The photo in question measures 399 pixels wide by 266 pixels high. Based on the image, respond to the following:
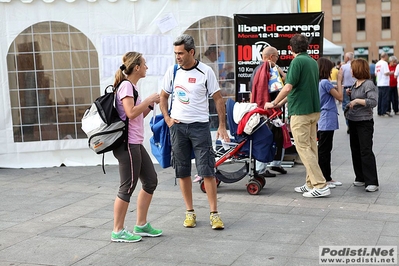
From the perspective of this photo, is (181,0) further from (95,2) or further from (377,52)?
(377,52)

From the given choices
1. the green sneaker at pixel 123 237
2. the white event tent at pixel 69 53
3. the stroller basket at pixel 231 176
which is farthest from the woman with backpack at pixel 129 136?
the white event tent at pixel 69 53

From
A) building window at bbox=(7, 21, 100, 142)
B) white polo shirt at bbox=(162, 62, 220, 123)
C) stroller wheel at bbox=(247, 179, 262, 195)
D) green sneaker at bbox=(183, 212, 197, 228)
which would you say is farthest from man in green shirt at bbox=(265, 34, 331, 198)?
building window at bbox=(7, 21, 100, 142)

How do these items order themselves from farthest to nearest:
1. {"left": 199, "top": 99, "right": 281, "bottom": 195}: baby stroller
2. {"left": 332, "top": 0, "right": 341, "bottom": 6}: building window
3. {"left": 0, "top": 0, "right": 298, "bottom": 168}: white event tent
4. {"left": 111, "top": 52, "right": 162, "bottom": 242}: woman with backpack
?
{"left": 332, "top": 0, "right": 341, "bottom": 6}: building window < {"left": 0, "top": 0, "right": 298, "bottom": 168}: white event tent < {"left": 199, "top": 99, "right": 281, "bottom": 195}: baby stroller < {"left": 111, "top": 52, "right": 162, "bottom": 242}: woman with backpack

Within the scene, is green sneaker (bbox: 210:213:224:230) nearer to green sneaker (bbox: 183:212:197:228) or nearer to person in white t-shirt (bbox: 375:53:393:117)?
green sneaker (bbox: 183:212:197:228)

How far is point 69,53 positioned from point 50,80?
52 centimetres

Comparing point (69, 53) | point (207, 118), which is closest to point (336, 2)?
point (69, 53)

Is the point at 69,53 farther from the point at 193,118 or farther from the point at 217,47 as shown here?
the point at 193,118

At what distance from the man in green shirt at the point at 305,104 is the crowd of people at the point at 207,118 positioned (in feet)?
0.04

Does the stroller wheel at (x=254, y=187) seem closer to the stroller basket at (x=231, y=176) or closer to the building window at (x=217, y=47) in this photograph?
the stroller basket at (x=231, y=176)

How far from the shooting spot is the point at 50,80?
9.52m

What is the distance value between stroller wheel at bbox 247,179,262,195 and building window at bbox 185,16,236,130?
2.43 meters

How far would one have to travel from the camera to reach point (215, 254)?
4988 mm

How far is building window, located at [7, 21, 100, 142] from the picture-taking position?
369 inches

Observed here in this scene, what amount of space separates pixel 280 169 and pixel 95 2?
373 centimetres
